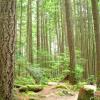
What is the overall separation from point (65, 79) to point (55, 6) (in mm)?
14251

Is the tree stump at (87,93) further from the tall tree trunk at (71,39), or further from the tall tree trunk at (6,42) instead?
the tall tree trunk at (71,39)

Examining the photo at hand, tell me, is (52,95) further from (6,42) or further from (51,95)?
(6,42)

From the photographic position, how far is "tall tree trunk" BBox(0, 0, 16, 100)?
626cm

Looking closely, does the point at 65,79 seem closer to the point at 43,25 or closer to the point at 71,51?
the point at 71,51

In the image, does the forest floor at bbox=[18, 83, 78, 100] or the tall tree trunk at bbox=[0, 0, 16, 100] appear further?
the forest floor at bbox=[18, 83, 78, 100]

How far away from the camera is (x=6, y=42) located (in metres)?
6.24

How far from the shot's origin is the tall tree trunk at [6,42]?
626cm

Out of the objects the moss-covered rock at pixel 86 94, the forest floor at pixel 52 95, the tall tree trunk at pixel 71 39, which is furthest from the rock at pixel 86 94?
the tall tree trunk at pixel 71 39

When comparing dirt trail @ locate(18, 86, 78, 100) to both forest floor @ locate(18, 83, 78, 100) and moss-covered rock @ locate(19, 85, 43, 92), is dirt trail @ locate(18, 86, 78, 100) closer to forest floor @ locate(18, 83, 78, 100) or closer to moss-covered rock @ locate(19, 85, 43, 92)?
forest floor @ locate(18, 83, 78, 100)

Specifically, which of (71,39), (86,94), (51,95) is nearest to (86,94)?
(86,94)

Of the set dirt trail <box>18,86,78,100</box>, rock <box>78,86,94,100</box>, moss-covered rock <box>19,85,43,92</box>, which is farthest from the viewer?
moss-covered rock <box>19,85,43,92</box>

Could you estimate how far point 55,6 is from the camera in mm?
26984

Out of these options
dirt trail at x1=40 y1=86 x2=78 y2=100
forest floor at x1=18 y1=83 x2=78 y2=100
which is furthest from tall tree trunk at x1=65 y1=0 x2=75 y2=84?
dirt trail at x1=40 y1=86 x2=78 y2=100

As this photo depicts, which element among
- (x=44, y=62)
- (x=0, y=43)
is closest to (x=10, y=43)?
(x=0, y=43)
